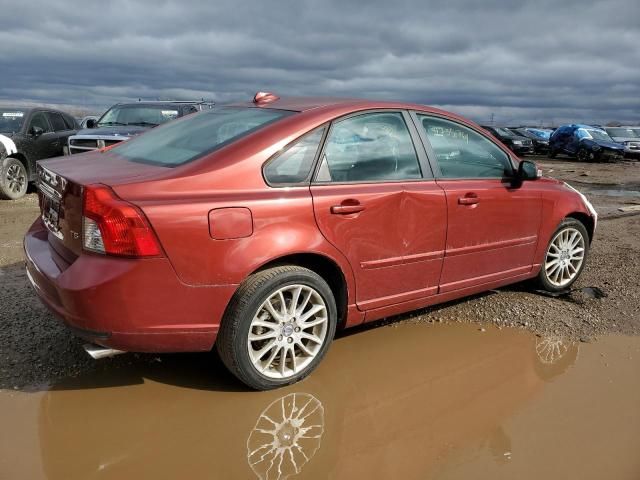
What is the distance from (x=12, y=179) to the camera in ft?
31.4

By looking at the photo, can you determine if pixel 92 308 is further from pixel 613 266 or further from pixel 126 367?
pixel 613 266

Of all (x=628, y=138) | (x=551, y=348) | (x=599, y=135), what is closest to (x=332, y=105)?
(x=551, y=348)

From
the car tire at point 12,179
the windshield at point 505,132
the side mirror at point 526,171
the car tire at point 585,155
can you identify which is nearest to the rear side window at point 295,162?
the side mirror at point 526,171

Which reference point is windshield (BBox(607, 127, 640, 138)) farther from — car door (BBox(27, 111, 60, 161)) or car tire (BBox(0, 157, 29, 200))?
car tire (BBox(0, 157, 29, 200))

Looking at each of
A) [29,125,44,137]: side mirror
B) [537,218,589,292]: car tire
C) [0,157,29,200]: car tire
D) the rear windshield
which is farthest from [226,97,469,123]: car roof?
→ [29,125,44,137]: side mirror

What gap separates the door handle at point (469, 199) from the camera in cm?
388

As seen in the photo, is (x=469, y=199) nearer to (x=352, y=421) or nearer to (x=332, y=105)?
(x=332, y=105)

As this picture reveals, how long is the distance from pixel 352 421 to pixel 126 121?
9.31 m

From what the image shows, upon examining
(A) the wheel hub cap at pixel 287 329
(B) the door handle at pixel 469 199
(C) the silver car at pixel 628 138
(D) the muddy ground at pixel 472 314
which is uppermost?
(B) the door handle at pixel 469 199

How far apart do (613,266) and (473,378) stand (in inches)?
123

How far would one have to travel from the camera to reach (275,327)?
317 cm

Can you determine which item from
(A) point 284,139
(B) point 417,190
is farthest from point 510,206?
(A) point 284,139

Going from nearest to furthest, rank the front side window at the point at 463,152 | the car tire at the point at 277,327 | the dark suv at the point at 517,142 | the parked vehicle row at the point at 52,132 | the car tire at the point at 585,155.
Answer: the car tire at the point at 277,327 < the front side window at the point at 463,152 < the parked vehicle row at the point at 52,132 < the car tire at the point at 585,155 < the dark suv at the point at 517,142

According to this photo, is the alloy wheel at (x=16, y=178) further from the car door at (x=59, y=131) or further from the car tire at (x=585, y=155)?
the car tire at (x=585, y=155)
